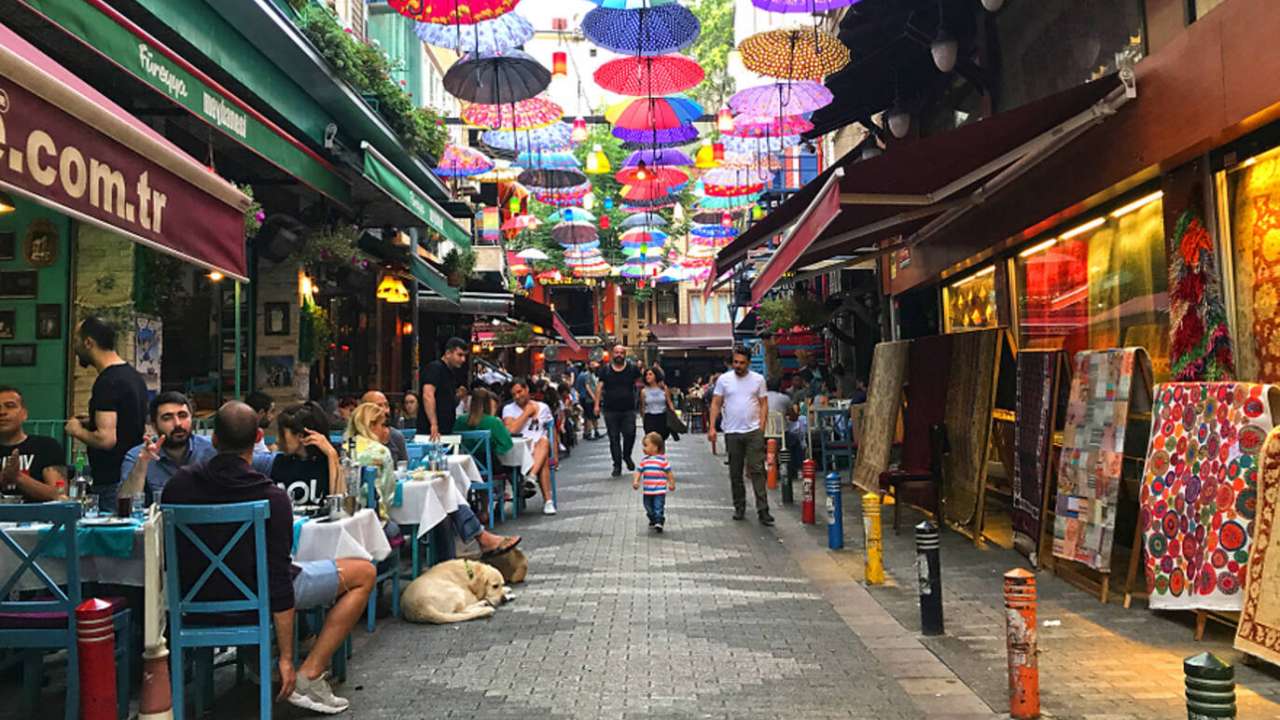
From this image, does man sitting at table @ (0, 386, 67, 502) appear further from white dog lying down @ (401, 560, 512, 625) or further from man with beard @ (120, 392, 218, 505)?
white dog lying down @ (401, 560, 512, 625)

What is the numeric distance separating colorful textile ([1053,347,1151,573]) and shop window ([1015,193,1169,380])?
2.50 ft

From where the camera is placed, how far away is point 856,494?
13562 mm

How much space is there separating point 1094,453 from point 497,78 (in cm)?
975

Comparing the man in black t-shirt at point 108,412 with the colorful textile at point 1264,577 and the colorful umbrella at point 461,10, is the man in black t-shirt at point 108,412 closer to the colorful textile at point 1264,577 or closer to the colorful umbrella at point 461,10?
the colorful umbrella at point 461,10

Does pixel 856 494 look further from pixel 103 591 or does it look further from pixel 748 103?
pixel 103 591

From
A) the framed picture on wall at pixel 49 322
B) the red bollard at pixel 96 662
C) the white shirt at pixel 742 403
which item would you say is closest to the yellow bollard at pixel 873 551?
the white shirt at pixel 742 403

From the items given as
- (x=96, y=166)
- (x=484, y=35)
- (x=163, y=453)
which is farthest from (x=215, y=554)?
(x=484, y=35)

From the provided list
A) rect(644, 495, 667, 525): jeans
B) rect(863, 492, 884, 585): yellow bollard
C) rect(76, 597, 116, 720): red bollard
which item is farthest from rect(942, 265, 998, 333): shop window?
rect(76, 597, 116, 720): red bollard

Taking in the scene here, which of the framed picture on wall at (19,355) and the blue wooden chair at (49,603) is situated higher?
the framed picture on wall at (19,355)

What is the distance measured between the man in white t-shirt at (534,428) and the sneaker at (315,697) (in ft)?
23.0

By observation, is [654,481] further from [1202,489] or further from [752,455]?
[1202,489]

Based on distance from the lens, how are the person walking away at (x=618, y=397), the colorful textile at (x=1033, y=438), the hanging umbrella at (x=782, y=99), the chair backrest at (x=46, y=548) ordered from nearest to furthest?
the chair backrest at (x=46, y=548)
the colorful textile at (x=1033, y=438)
the hanging umbrella at (x=782, y=99)
the person walking away at (x=618, y=397)

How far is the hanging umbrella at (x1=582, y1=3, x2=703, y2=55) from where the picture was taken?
12.8 meters

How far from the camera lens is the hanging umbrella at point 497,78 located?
13500mm
